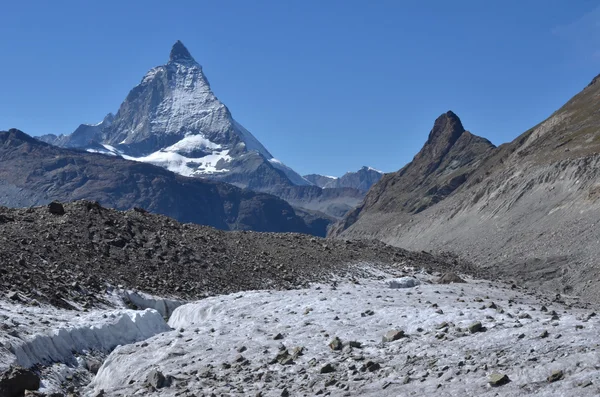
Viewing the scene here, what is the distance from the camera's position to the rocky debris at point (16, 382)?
1723 cm

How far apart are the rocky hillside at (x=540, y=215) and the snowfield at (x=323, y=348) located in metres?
36.2

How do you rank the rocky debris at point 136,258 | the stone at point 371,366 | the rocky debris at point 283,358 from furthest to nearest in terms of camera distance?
the rocky debris at point 136,258
the rocky debris at point 283,358
the stone at point 371,366

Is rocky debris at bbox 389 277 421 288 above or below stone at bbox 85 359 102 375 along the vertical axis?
above

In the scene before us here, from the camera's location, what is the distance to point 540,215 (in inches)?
3669

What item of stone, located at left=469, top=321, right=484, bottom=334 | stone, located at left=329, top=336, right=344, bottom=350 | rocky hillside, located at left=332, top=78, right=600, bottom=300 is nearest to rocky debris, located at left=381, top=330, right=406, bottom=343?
stone, located at left=329, top=336, right=344, bottom=350

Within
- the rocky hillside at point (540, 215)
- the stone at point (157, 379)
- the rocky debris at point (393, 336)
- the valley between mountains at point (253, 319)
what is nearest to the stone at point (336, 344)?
the valley between mountains at point (253, 319)

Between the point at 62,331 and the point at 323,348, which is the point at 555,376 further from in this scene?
the point at 62,331

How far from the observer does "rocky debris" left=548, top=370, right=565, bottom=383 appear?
1449cm

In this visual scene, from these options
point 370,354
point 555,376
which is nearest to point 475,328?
point 370,354

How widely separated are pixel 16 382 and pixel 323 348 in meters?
8.59

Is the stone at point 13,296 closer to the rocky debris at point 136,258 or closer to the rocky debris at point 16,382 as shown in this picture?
the rocky debris at point 136,258

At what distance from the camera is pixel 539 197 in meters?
101

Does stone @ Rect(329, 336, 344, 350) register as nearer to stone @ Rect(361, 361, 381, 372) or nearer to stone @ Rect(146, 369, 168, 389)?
stone @ Rect(361, 361, 381, 372)

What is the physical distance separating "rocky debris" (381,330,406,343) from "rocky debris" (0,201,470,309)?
1480cm
